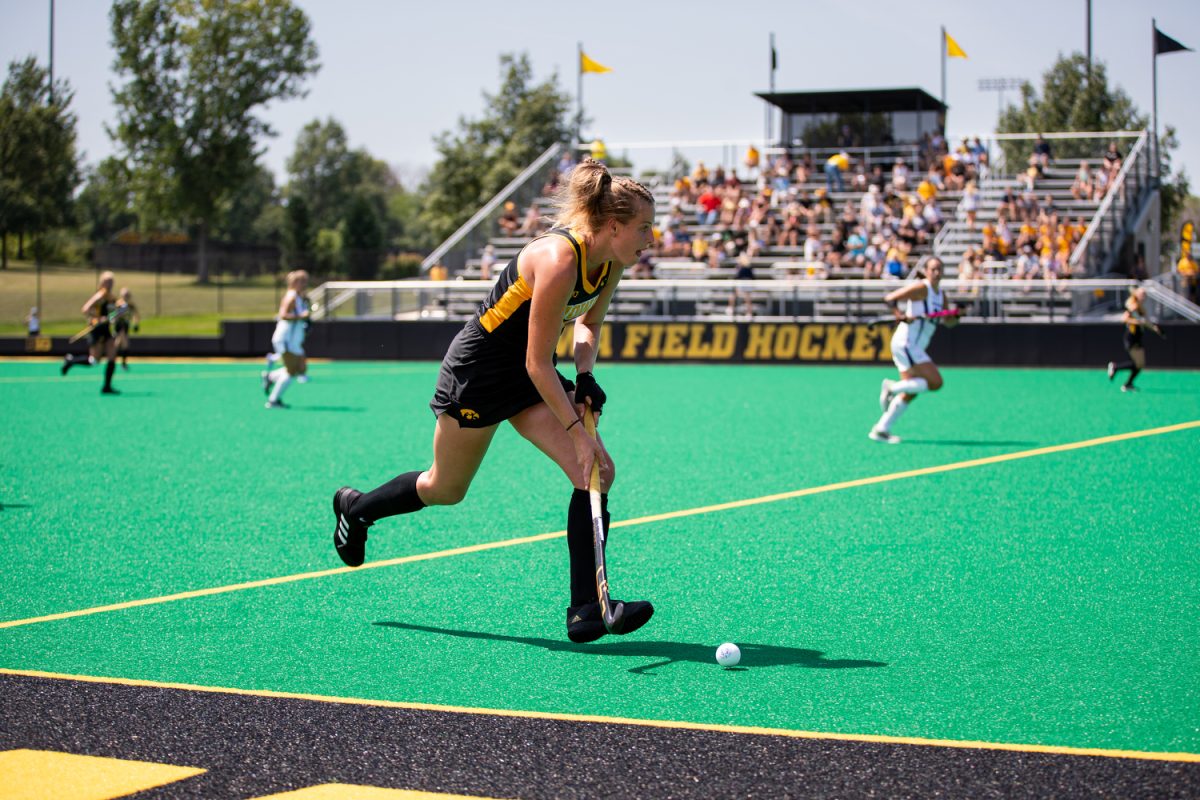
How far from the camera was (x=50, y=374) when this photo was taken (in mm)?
28188

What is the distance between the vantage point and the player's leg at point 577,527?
18.7ft

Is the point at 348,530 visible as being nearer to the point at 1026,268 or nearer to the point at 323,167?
the point at 1026,268

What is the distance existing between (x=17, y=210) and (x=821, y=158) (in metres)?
38.0

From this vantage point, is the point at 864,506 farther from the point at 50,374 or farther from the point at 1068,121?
the point at 1068,121

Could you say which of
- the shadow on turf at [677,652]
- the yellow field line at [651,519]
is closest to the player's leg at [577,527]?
the shadow on turf at [677,652]

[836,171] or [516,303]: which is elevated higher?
[836,171]

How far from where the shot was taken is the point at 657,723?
15.3 ft

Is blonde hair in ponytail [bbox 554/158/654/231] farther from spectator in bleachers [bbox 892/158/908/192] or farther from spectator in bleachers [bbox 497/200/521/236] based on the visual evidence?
A: spectator in bleachers [bbox 497/200/521/236]

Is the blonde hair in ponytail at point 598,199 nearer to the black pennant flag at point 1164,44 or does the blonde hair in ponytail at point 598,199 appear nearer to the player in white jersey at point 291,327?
the player in white jersey at point 291,327

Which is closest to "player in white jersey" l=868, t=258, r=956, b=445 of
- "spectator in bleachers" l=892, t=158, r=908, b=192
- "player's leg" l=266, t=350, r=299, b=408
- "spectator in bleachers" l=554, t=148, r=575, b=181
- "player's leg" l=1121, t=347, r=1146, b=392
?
"player's leg" l=1121, t=347, r=1146, b=392

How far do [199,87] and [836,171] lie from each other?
4139 cm

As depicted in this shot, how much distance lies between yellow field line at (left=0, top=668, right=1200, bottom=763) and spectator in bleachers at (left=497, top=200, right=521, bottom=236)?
33712mm

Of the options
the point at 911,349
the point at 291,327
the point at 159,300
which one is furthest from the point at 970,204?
the point at 159,300

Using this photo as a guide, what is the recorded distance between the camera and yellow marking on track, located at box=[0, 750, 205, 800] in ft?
13.1
